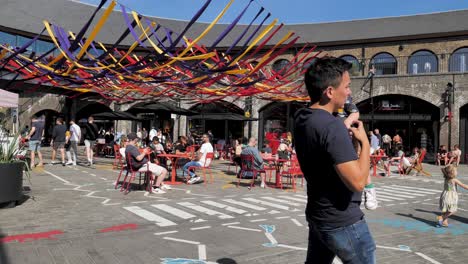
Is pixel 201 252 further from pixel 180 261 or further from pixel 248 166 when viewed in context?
pixel 248 166

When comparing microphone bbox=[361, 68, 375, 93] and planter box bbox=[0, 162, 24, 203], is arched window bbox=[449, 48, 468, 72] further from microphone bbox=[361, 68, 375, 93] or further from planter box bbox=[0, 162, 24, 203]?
planter box bbox=[0, 162, 24, 203]

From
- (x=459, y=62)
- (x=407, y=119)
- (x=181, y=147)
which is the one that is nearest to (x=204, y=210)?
(x=181, y=147)

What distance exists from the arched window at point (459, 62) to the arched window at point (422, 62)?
33.6 inches

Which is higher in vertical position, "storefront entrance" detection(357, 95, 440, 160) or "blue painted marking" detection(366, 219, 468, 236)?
"storefront entrance" detection(357, 95, 440, 160)

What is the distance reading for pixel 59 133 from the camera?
530 inches

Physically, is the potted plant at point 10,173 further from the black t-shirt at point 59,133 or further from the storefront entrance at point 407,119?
the storefront entrance at point 407,119

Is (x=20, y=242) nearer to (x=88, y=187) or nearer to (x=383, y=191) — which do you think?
(x=88, y=187)

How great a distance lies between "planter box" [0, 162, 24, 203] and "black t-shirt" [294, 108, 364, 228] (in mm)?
5637

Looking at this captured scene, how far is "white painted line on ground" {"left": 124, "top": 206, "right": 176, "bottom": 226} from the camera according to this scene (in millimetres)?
5771

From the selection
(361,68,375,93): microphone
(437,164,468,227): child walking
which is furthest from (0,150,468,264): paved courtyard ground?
(361,68,375,93): microphone

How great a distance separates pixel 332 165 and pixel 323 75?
1.68 feet

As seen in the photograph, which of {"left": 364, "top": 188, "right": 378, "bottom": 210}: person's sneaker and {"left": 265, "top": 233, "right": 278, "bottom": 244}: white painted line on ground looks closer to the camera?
{"left": 364, "top": 188, "right": 378, "bottom": 210}: person's sneaker

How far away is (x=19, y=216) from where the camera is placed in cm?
587

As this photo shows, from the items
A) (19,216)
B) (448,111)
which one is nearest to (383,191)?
(19,216)
